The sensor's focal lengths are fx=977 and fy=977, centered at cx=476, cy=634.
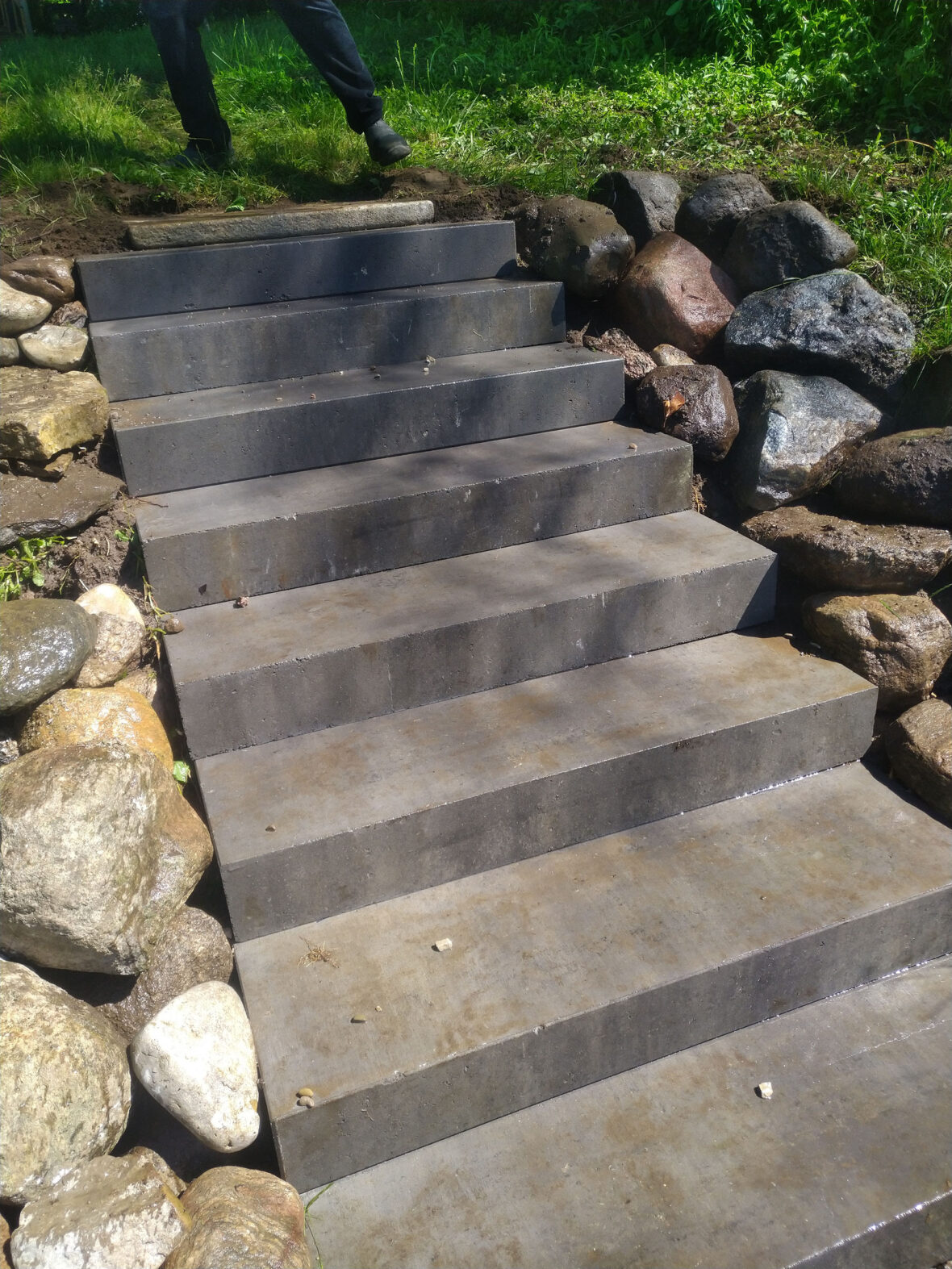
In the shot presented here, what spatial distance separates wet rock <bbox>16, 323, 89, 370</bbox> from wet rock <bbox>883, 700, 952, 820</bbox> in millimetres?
3414

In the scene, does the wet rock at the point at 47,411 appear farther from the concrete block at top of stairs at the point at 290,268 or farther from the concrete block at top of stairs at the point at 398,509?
the concrete block at top of stairs at the point at 290,268

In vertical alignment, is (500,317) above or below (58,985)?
above

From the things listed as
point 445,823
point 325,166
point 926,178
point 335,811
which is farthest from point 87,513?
point 926,178

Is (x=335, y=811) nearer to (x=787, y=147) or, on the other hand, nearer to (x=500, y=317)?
(x=500, y=317)

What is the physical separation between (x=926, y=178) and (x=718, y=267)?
3.83 ft

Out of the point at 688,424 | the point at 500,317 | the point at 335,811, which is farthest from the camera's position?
the point at 500,317

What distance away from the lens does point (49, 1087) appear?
7.36ft

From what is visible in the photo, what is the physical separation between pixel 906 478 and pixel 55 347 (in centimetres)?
333

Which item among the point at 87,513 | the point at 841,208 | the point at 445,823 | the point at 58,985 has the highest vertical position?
the point at 841,208

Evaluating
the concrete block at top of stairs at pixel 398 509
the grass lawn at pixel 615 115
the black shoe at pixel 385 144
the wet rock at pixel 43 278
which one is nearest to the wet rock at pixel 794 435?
the concrete block at top of stairs at pixel 398 509

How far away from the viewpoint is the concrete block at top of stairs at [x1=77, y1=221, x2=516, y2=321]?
4.18m

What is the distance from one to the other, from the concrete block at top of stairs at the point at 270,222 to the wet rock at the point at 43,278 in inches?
16.4

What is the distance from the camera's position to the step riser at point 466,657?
3012mm

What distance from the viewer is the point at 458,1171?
2.34 meters
